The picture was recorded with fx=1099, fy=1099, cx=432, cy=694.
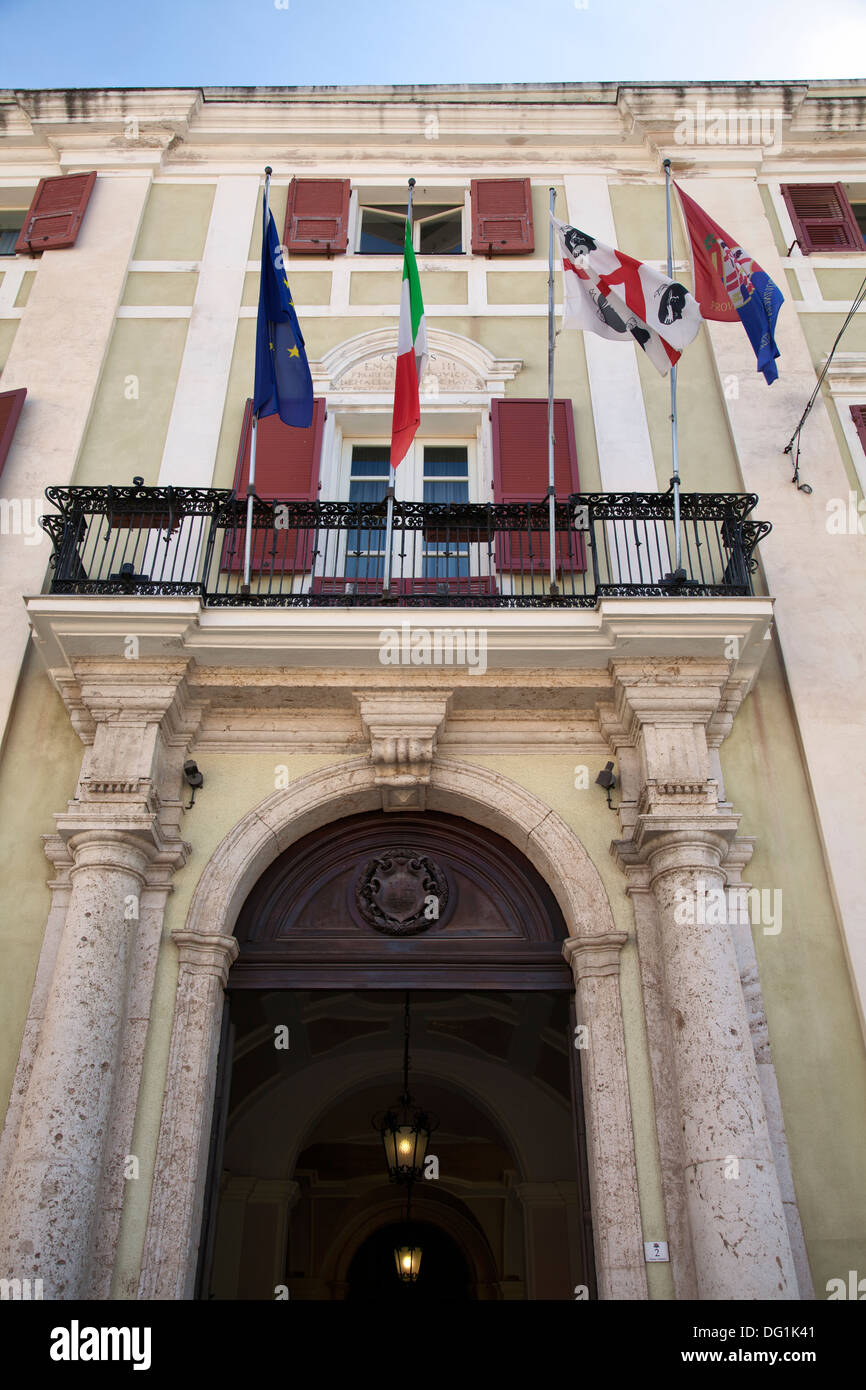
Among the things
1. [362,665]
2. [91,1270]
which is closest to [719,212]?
[362,665]

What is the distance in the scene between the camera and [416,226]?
10.5 meters

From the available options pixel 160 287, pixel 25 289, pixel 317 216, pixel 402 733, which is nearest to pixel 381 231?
pixel 317 216

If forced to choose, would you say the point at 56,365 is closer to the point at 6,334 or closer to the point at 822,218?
the point at 6,334

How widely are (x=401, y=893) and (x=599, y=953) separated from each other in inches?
53.5

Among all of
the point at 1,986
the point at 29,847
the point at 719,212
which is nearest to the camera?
the point at 1,986

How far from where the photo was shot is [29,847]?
6.74 meters

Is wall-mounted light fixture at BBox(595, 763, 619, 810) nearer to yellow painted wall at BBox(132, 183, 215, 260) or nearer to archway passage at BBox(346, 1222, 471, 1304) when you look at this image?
yellow painted wall at BBox(132, 183, 215, 260)

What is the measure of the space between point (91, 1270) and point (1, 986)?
165cm

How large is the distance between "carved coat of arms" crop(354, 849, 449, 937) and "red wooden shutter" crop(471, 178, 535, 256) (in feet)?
18.6

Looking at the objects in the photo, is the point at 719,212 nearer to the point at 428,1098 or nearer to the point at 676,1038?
the point at 676,1038

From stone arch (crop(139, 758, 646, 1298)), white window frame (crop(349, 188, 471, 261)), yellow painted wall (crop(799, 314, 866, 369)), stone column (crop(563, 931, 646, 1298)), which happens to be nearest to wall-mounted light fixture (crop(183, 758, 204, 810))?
stone arch (crop(139, 758, 646, 1298))

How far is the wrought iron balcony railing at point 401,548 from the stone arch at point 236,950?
4.13ft

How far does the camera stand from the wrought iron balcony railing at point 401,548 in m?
7.04

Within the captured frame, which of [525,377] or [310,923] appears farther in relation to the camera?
[525,377]
